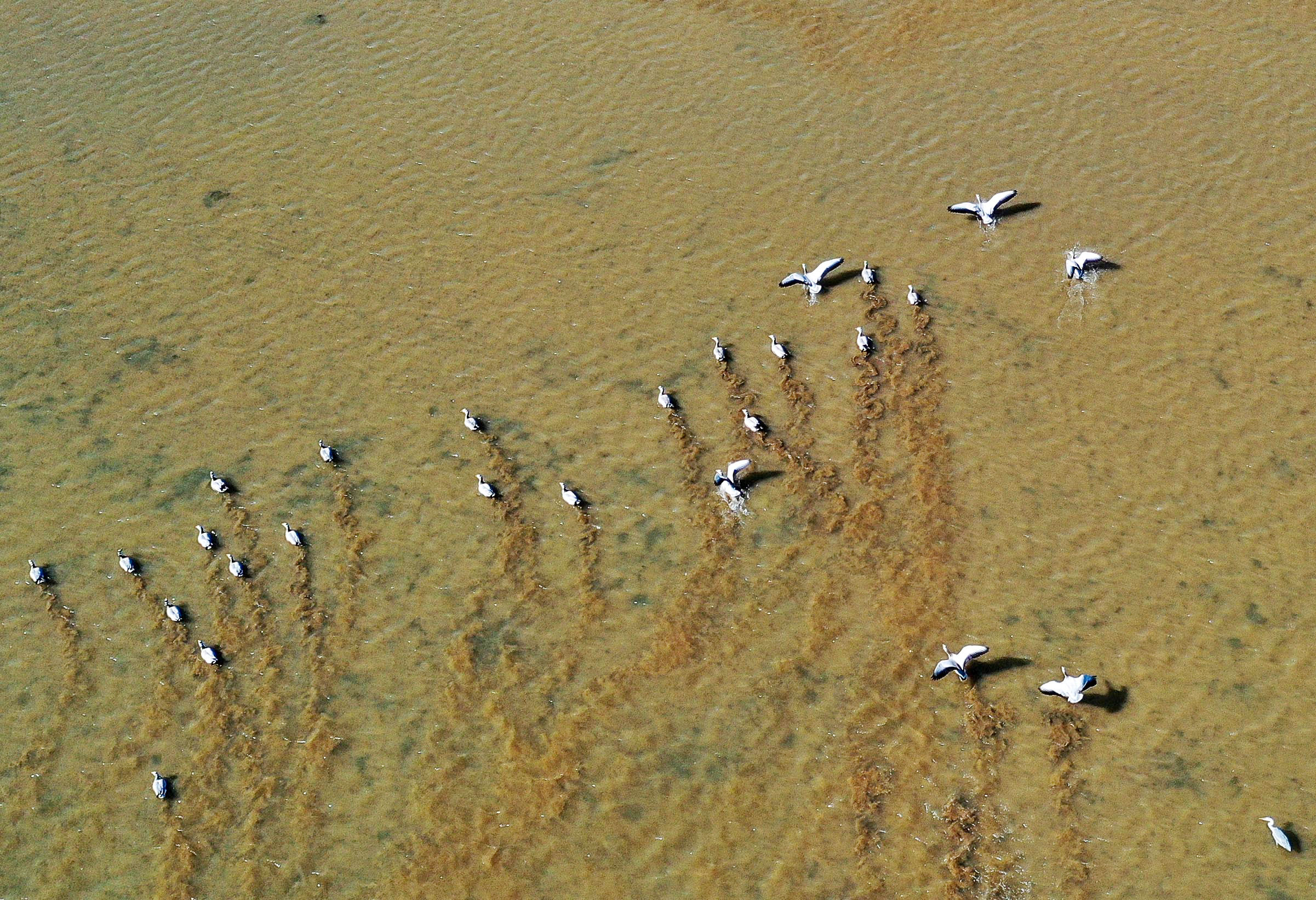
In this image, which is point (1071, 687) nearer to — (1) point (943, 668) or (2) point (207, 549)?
(1) point (943, 668)

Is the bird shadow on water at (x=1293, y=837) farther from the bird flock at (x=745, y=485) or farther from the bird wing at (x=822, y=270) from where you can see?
the bird wing at (x=822, y=270)

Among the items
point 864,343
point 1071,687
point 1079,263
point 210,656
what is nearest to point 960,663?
point 1071,687

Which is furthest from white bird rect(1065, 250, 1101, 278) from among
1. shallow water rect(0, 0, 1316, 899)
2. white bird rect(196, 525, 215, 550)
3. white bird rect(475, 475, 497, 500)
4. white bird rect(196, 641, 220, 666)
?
white bird rect(196, 641, 220, 666)

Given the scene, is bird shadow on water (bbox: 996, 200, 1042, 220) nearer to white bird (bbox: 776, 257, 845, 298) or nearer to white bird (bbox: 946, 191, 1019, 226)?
white bird (bbox: 946, 191, 1019, 226)

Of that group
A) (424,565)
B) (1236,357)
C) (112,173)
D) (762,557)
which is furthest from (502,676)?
(112,173)

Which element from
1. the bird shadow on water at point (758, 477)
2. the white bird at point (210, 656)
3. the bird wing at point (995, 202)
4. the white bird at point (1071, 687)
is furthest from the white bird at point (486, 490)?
the bird wing at point (995, 202)

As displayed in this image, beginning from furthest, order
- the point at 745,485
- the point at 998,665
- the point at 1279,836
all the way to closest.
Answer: the point at 745,485 → the point at 998,665 → the point at 1279,836
